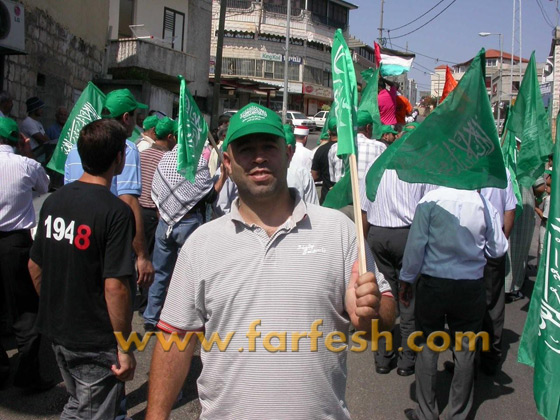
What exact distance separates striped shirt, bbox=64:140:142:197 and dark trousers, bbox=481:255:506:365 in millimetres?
3012

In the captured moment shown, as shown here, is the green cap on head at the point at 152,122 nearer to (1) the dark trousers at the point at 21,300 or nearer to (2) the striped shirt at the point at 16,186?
(2) the striped shirt at the point at 16,186

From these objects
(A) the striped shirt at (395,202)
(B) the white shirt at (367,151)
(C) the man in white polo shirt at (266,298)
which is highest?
(B) the white shirt at (367,151)

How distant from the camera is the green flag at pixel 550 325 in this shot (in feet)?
9.17

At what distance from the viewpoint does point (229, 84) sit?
37.6m

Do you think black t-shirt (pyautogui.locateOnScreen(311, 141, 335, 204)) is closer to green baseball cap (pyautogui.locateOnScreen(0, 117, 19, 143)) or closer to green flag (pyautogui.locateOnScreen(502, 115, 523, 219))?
green flag (pyautogui.locateOnScreen(502, 115, 523, 219))

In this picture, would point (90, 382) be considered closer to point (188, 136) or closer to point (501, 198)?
point (188, 136)

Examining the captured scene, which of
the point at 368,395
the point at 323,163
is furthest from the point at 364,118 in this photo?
the point at 368,395

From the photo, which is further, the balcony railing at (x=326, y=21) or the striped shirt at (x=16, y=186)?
the balcony railing at (x=326, y=21)

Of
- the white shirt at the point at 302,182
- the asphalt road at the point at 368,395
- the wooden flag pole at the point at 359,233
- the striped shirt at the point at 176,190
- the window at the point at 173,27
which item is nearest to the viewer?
the wooden flag pole at the point at 359,233

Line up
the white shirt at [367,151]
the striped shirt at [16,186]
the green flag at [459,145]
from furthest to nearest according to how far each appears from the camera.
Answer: the white shirt at [367,151] → the striped shirt at [16,186] → the green flag at [459,145]

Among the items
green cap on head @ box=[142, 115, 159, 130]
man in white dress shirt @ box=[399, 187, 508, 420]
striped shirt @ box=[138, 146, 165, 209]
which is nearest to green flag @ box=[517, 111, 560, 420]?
man in white dress shirt @ box=[399, 187, 508, 420]

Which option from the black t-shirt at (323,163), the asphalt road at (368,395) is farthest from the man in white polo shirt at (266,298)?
the black t-shirt at (323,163)

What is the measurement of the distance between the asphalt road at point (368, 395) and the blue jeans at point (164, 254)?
1.22ft

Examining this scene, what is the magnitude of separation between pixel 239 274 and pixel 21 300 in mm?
2819
